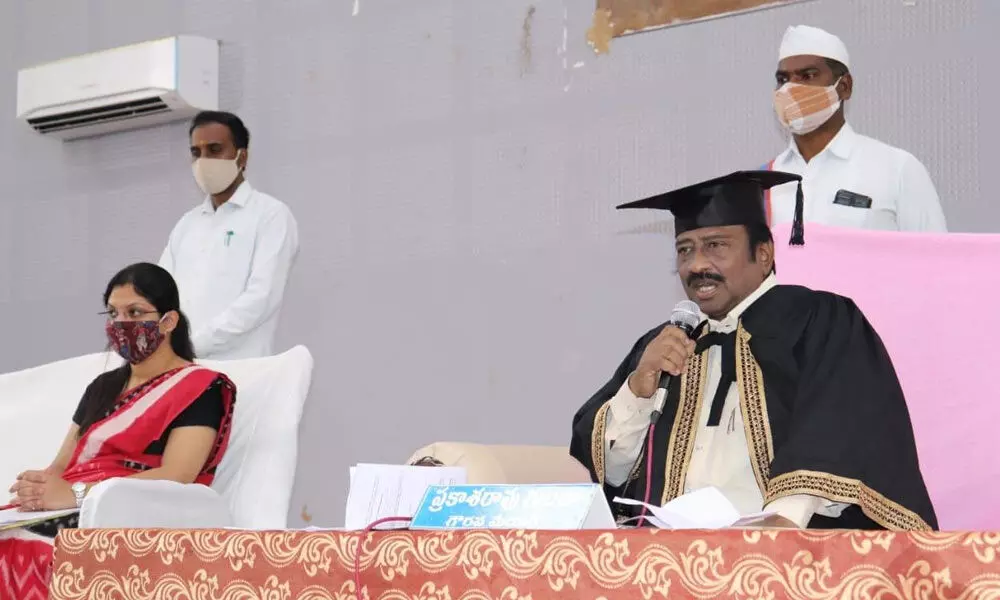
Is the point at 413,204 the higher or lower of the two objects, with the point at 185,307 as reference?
higher

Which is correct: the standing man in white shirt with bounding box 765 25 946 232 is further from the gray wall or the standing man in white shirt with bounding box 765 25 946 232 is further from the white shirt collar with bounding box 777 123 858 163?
the gray wall

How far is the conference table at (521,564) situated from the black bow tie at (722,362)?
43.8 inches


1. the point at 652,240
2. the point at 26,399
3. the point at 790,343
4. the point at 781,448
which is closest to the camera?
the point at 781,448

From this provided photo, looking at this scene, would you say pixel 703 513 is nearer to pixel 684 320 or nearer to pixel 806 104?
pixel 684 320

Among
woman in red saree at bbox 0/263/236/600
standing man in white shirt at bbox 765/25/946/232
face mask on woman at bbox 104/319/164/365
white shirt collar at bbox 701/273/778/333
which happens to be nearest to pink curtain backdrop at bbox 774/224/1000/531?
white shirt collar at bbox 701/273/778/333

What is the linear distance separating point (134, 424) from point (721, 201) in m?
1.75

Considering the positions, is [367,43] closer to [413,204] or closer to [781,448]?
[413,204]

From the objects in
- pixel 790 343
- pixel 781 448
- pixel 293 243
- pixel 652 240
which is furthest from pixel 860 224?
pixel 293 243

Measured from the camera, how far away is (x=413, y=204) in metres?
4.94

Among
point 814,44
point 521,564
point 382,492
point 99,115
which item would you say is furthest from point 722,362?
point 99,115

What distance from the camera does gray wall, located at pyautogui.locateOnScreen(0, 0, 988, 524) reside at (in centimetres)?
396

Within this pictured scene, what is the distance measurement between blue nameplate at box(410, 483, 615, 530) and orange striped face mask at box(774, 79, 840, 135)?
2.52 meters

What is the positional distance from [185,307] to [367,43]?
50.4 inches

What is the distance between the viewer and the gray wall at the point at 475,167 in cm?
396
